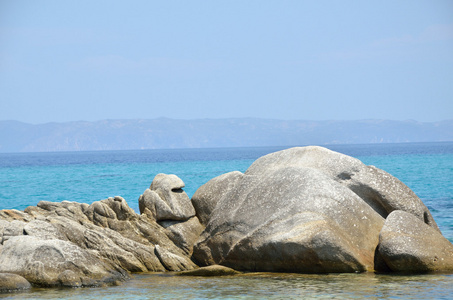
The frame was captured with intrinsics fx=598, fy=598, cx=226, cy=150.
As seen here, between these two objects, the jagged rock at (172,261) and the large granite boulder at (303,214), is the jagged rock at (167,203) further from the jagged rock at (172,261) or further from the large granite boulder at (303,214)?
the jagged rock at (172,261)

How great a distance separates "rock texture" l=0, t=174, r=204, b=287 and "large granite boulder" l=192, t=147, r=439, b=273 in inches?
34.5

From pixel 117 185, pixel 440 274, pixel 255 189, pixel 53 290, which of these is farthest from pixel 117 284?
pixel 117 185

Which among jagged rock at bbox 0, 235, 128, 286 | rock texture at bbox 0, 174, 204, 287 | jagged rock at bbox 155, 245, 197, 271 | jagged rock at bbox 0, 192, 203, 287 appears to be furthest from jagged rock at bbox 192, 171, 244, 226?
jagged rock at bbox 0, 235, 128, 286

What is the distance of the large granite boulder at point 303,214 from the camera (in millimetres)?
14242

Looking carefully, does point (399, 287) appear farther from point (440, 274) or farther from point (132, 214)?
point (132, 214)

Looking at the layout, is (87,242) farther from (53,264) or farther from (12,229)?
(53,264)

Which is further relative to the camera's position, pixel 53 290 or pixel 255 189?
pixel 255 189

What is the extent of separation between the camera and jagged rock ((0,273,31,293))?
12953 mm

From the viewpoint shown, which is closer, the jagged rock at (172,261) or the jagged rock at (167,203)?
the jagged rock at (172,261)

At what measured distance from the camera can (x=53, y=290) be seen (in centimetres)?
1293

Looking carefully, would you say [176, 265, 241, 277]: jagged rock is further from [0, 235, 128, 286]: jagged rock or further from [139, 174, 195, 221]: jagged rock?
[139, 174, 195, 221]: jagged rock

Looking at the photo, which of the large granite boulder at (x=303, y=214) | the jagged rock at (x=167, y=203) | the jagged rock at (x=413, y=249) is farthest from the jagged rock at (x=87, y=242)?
the jagged rock at (x=413, y=249)

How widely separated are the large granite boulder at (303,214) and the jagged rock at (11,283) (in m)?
5.03

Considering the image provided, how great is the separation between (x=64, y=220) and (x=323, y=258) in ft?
23.4
